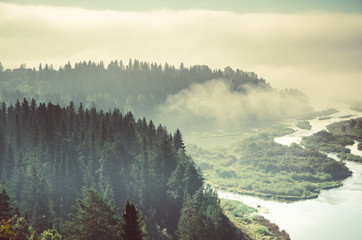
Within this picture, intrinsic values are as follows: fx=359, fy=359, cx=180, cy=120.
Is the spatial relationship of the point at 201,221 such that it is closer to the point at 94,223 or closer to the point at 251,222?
the point at 94,223

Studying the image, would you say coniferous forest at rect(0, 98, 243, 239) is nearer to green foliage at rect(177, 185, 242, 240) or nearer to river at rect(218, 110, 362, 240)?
green foliage at rect(177, 185, 242, 240)

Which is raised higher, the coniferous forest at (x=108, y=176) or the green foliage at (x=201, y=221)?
the coniferous forest at (x=108, y=176)

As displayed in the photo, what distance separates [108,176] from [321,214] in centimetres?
9491

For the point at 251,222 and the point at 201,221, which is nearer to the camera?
the point at 201,221

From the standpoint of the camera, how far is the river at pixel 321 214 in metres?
128

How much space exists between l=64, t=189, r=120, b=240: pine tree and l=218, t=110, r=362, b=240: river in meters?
83.3

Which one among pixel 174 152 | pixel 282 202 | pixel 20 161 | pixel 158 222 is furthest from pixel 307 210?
pixel 20 161

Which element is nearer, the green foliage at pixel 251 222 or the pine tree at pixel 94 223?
the pine tree at pixel 94 223

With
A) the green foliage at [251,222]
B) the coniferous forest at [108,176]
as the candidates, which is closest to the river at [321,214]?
the green foliage at [251,222]

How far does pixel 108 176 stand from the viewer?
9375cm

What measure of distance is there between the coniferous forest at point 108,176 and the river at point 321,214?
43.3 meters

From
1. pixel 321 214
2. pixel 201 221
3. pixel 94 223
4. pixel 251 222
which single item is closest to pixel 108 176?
pixel 201 221

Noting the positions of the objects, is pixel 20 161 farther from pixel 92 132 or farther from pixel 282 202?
pixel 282 202

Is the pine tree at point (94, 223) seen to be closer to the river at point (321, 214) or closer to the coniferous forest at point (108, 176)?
the coniferous forest at point (108, 176)
